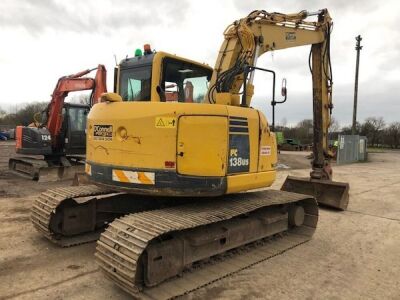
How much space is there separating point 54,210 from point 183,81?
263 cm

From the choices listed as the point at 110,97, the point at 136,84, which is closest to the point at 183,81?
the point at 136,84

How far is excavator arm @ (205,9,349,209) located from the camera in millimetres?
5840

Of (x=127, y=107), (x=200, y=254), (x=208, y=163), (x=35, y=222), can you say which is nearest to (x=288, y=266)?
(x=200, y=254)

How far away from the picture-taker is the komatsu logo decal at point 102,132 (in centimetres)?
512

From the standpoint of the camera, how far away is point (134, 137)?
488 centimetres

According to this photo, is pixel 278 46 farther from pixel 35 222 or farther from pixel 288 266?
pixel 35 222

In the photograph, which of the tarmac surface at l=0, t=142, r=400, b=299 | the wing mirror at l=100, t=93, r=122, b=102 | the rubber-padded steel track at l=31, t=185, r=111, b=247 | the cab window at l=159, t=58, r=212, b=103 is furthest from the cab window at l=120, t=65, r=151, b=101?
the tarmac surface at l=0, t=142, r=400, b=299

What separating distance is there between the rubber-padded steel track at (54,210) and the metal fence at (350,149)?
20928mm

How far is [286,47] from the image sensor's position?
762 centimetres

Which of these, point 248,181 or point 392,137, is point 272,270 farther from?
point 392,137

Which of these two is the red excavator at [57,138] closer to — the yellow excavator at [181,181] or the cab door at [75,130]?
the cab door at [75,130]

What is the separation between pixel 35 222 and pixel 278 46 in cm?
517

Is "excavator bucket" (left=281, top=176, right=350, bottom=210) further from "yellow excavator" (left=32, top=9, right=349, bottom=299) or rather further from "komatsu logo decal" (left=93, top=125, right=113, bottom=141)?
"komatsu logo decal" (left=93, top=125, right=113, bottom=141)

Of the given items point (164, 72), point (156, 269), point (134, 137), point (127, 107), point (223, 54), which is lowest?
point (156, 269)
